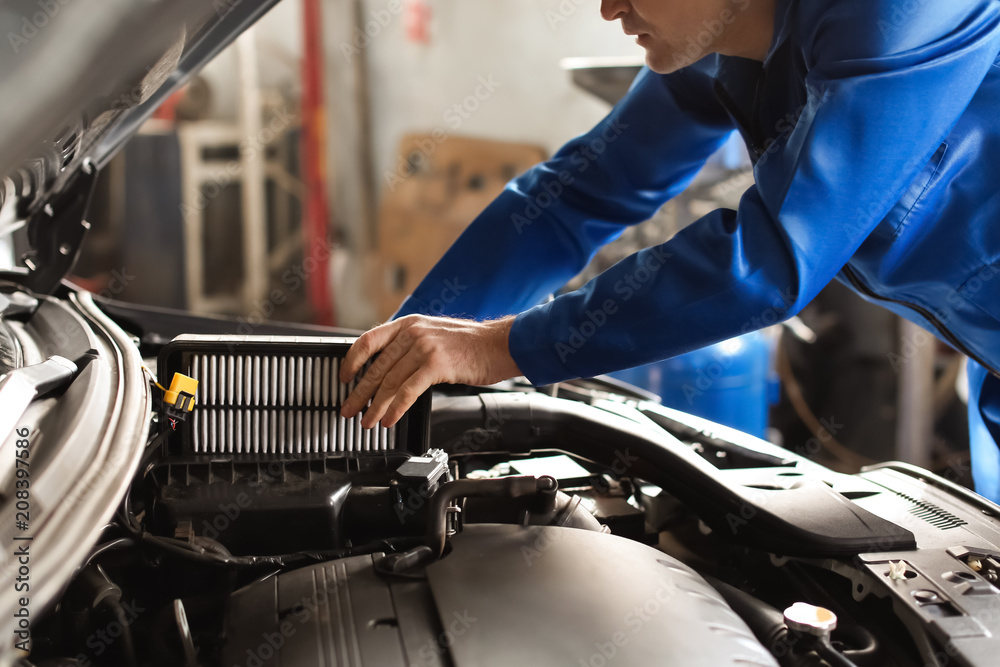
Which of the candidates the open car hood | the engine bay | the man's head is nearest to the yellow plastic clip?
the engine bay

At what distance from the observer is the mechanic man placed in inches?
40.0

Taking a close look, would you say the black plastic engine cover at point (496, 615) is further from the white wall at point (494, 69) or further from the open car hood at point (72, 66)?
the white wall at point (494, 69)

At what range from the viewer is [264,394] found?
3.41ft

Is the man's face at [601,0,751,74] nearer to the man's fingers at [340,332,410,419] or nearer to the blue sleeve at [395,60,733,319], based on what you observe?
the blue sleeve at [395,60,733,319]

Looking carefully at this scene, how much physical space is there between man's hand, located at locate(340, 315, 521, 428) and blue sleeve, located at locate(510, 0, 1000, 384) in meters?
0.10

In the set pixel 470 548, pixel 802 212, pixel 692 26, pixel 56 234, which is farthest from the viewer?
pixel 56 234

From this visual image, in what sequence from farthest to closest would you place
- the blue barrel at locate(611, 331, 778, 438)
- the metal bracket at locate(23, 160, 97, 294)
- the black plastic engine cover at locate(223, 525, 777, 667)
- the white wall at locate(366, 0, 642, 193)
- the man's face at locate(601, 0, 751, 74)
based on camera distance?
the white wall at locate(366, 0, 642, 193) < the blue barrel at locate(611, 331, 778, 438) < the metal bracket at locate(23, 160, 97, 294) < the man's face at locate(601, 0, 751, 74) < the black plastic engine cover at locate(223, 525, 777, 667)

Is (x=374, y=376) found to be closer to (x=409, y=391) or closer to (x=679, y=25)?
(x=409, y=391)

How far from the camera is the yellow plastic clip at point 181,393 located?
38.8 inches

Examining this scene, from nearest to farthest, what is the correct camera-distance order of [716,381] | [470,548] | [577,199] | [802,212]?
[470,548], [802,212], [577,199], [716,381]

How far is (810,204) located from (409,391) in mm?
542

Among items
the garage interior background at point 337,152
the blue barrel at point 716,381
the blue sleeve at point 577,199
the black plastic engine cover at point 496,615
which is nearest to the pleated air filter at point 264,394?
the black plastic engine cover at point 496,615

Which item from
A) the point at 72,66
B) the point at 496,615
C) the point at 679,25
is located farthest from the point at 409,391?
the point at 679,25

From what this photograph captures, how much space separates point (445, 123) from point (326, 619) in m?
4.67
